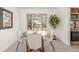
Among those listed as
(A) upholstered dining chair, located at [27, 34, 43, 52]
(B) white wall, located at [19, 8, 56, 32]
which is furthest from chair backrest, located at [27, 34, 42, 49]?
(B) white wall, located at [19, 8, 56, 32]

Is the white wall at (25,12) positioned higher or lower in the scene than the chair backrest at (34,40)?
higher

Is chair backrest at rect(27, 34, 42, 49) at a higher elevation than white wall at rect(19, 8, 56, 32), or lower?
lower

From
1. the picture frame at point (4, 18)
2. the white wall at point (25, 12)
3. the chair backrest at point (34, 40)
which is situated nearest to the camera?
the picture frame at point (4, 18)

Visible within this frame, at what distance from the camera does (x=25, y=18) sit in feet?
29.0

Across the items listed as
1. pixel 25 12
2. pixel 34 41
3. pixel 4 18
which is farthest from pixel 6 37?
pixel 25 12

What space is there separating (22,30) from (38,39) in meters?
4.23

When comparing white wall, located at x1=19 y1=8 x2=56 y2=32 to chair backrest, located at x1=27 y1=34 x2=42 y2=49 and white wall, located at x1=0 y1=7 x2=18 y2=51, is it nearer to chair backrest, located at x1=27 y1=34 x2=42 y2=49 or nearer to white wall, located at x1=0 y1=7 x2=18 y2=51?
white wall, located at x1=0 y1=7 x2=18 y2=51

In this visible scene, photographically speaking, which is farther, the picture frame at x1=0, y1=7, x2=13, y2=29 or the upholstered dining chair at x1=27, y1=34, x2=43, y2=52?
the upholstered dining chair at x1=27, y1=34, x2=43, y2=52

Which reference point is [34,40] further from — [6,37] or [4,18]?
[4,18]

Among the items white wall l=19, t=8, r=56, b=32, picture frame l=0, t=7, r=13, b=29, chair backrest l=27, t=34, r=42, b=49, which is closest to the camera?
picture frame l=0, t=7, r=13, b=29

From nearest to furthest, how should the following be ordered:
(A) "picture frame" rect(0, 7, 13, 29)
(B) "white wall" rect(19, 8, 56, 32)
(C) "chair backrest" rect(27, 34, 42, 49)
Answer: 1. (A) "picture frame" rect(0, 7, 13, 29)
2. (C) "chair backrest" rect(27, 34, 42, 49)
3. (B) "white wall" rect(19, 8, 56, 32)

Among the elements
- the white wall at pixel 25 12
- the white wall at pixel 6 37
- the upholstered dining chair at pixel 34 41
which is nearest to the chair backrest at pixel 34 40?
the upholstered dining chair at pixel 34 41

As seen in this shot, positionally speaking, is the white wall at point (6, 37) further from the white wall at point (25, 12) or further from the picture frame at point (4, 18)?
the white wall at point (25, 12)
